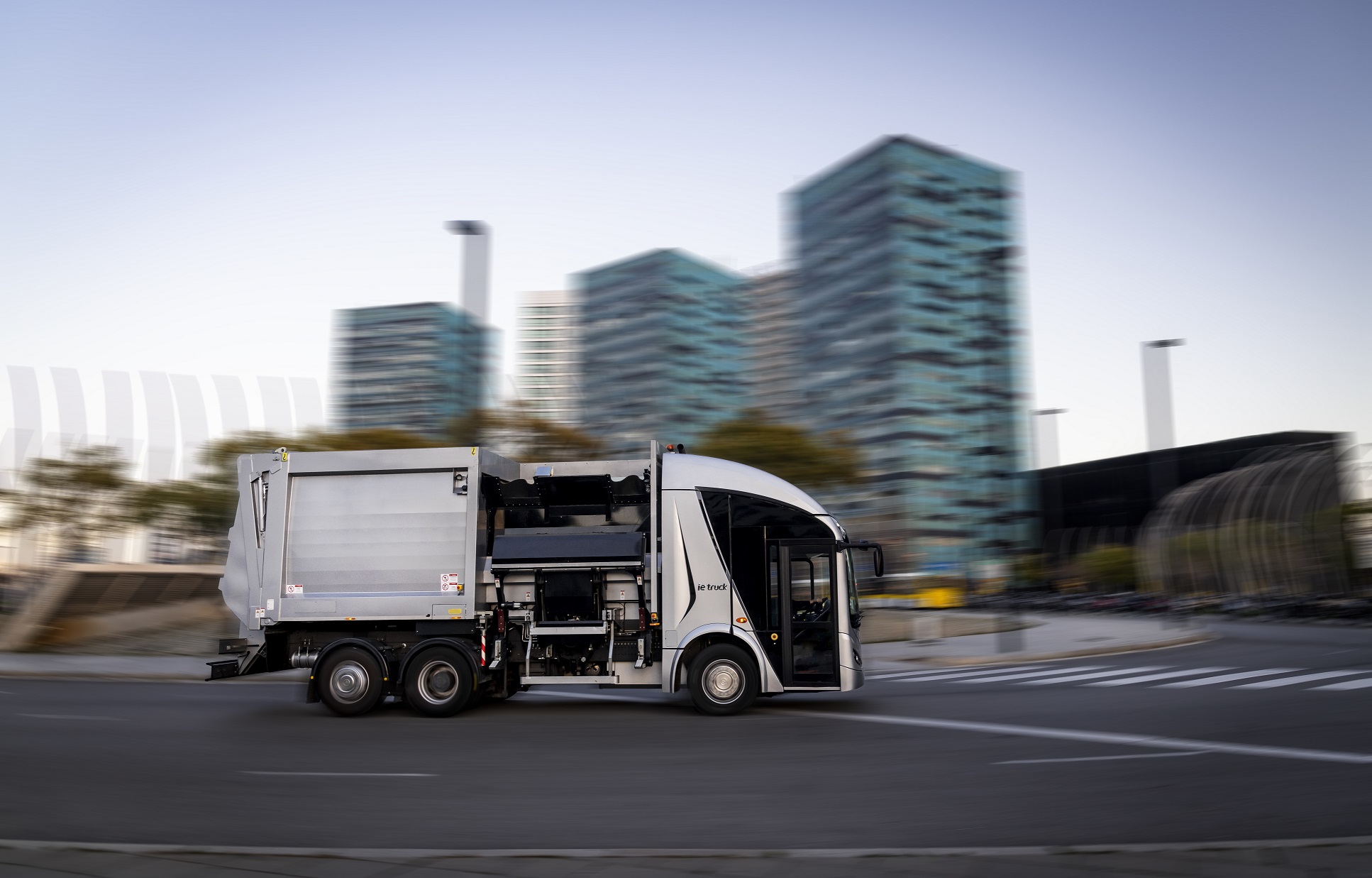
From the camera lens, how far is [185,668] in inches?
866

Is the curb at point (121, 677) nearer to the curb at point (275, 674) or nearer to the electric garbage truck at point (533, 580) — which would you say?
the curb at point (275, 674)

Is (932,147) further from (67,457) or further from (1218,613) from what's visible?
(67,457)

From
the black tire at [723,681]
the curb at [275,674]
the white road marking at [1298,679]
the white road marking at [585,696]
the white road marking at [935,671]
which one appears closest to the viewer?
the black tire at [723,681]

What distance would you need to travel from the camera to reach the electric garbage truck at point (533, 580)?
42.6 ft

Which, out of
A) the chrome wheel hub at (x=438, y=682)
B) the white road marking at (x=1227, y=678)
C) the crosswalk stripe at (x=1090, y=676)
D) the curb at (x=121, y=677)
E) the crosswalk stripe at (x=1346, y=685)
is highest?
the chrome wheel hub at (x=438, y=682)

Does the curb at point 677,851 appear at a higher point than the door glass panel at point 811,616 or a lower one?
lower

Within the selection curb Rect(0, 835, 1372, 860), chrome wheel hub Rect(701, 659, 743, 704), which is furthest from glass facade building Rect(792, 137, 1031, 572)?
curb Rect(0, 835, 1372, 860)

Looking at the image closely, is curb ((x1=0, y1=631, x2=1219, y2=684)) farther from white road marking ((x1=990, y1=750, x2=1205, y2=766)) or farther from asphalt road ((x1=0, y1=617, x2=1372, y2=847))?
white road marking ((x1=990, y1=750, x2=1205, y2=766))

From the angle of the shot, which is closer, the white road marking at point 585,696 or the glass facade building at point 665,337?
the white road marking at point 585,696

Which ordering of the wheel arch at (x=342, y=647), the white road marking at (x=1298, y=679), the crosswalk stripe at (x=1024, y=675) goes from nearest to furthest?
the wheel arch at (x=342, y=647) → the white road marking at (x=1298, y=679) → the crosswalk stripe at (x=1024, y=675)

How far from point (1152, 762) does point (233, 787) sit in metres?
7.80

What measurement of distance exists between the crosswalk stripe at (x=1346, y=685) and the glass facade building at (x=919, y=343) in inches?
2826

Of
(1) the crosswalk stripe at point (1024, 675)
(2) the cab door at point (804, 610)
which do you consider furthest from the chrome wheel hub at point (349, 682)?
(1) the crosswalk stripe at point (1024, 675)

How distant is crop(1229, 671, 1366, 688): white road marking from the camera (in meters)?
15.7
